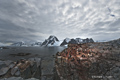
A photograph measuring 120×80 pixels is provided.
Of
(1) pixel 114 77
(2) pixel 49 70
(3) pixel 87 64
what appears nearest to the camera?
(1) pixel 114 77

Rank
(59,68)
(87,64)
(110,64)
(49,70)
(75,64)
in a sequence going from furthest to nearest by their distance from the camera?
(49,70) < (59,68) < (75,64) < (87,64) < (110,64)

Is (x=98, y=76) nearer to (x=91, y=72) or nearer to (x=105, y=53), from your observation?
(x=91, y=72)

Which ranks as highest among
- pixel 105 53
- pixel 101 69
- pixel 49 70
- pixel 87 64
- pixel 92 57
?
pixel 105 53

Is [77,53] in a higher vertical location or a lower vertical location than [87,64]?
higher

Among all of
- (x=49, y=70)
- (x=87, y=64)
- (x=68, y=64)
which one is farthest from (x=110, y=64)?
(x=49, y=70)

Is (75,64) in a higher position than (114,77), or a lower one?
higher

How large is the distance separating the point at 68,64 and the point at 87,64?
253 cm

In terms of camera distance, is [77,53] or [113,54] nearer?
[113,54]

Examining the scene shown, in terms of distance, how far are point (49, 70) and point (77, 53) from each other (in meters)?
14.4

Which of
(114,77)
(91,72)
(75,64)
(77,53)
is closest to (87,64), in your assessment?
(91,72)

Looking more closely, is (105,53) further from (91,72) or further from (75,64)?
(75,64)

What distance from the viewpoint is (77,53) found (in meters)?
9.23

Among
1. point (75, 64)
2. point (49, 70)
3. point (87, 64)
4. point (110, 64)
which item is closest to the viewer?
point (110, 64)

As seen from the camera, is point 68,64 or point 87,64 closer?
point 87,64
